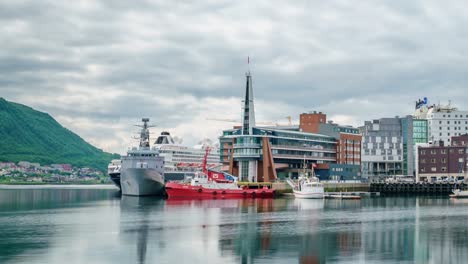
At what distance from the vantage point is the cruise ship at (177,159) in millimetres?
152250

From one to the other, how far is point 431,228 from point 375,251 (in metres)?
18.1

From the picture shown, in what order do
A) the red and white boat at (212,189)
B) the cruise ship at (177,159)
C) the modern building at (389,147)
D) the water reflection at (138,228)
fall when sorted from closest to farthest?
the water reflection at (138,228) → the red and white boat at (212,189) → the cruise ship at (177,159) → the modern building at (389,147)

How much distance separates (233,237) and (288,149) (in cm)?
9169

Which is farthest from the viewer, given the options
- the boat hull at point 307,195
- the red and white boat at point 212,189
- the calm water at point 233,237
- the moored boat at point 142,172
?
the boat hull at point 307,195

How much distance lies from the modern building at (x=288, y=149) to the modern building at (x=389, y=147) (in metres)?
19.6

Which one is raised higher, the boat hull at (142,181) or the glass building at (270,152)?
the glass building at (270,152)

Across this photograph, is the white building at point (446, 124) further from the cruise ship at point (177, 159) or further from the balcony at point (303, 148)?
the cruise ship at point (177, 159)

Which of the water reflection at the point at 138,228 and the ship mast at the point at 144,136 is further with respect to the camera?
the ship mast at the point at 144,136

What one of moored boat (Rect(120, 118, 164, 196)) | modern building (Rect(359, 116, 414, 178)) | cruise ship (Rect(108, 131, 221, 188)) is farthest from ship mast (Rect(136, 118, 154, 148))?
modern building (Rect(359, 116, 414, 178))

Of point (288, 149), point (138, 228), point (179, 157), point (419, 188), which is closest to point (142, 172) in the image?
point (288, 149)

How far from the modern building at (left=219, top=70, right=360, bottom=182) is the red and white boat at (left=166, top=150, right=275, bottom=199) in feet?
39.9

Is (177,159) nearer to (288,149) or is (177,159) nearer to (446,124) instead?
(288,149)

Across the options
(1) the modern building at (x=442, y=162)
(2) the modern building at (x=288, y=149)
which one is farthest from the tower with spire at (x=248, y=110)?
(1) the modern building at (x=442, y=162)

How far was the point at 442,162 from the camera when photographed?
6348 inches
